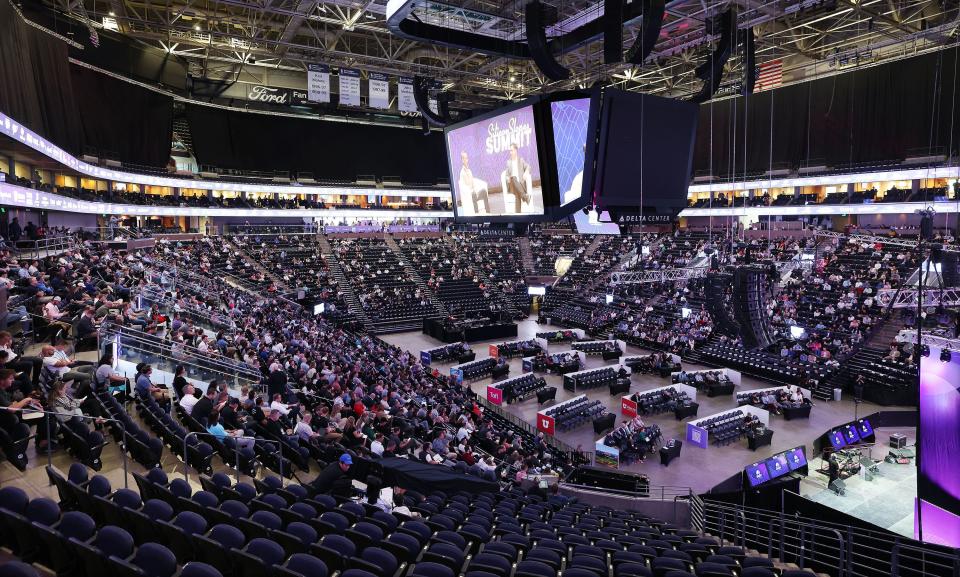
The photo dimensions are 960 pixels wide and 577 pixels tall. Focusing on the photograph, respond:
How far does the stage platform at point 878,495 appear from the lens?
40.7 feet

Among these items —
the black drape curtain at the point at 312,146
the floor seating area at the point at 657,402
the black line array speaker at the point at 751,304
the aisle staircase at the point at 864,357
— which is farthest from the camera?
the black drape curtain at the point at 312,146

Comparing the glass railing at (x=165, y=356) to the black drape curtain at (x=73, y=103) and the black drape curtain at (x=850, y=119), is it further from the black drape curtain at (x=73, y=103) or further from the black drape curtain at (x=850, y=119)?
the black drape curtain at (x=850, y=119)

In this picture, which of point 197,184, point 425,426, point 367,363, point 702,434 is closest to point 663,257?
point 702,434

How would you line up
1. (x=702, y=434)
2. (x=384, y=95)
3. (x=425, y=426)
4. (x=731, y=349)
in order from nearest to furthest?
(x=425, y=426) → (x=702, y=434) → (x=384, y=95) → (x=731, y=349)

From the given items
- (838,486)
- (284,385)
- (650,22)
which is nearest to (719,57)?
(650,22)

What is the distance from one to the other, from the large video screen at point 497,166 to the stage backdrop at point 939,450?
27.5ft

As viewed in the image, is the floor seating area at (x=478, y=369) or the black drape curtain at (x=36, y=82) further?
the floor seating area at (x=478, y=369)

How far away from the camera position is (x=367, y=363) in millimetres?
18484

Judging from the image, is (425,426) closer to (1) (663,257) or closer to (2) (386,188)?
(1) (663,257)

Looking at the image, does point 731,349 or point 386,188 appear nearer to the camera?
point 731,349

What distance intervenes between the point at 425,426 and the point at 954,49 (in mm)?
28847

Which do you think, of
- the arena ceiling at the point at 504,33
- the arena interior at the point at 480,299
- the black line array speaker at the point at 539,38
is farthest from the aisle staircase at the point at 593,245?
the black line array speaker at the point at 539,38

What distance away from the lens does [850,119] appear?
30.1m

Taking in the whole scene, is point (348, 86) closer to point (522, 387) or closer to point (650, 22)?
point (522, 387)
